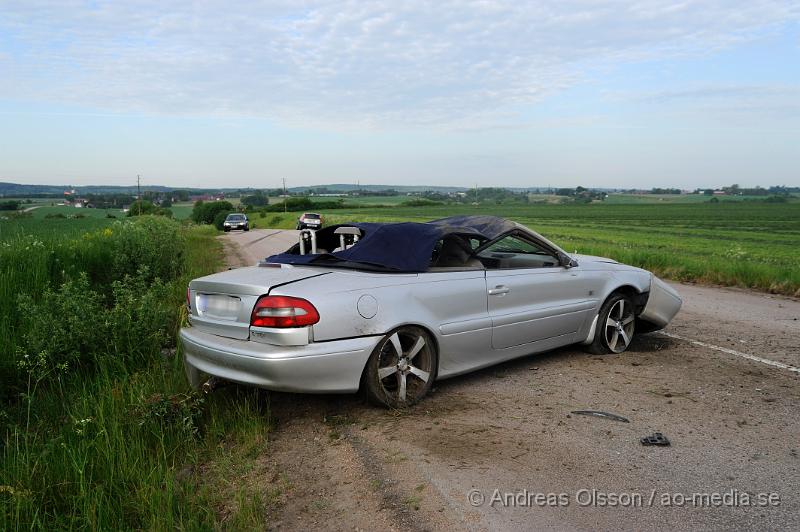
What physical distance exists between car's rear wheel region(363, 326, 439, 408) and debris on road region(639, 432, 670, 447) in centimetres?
155

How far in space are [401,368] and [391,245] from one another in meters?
1.02

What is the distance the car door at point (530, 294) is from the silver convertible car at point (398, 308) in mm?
13

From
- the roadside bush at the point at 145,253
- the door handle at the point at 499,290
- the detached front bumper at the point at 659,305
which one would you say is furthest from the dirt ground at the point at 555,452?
the roadside bush at the point at 145,253

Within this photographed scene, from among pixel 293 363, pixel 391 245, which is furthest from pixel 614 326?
pixel 293 363

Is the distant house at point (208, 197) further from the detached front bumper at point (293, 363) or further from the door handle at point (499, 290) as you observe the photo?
→ the detached front bumper at point (293, 363)

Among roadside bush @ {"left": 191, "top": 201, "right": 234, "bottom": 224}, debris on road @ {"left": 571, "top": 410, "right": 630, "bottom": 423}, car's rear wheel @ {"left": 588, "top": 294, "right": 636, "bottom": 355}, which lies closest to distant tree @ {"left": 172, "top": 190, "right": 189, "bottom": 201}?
roadside bush @ {"left": 191, "top": 201, "right": 234, "bottom": 224}

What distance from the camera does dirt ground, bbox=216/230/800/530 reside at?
10.3 feet

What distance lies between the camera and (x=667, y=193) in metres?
127

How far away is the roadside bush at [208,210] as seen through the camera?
240 feet

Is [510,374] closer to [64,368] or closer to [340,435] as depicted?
[340,435]

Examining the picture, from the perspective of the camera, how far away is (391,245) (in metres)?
5.07

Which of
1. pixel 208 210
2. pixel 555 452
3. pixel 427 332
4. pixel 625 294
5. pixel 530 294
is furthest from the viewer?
pixel 208 210

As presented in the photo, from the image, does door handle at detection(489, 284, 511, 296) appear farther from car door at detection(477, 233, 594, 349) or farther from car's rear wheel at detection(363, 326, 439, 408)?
car's rear wheel at detection(363, 326, 439, 408)

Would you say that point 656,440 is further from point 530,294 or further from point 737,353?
point 737,353
